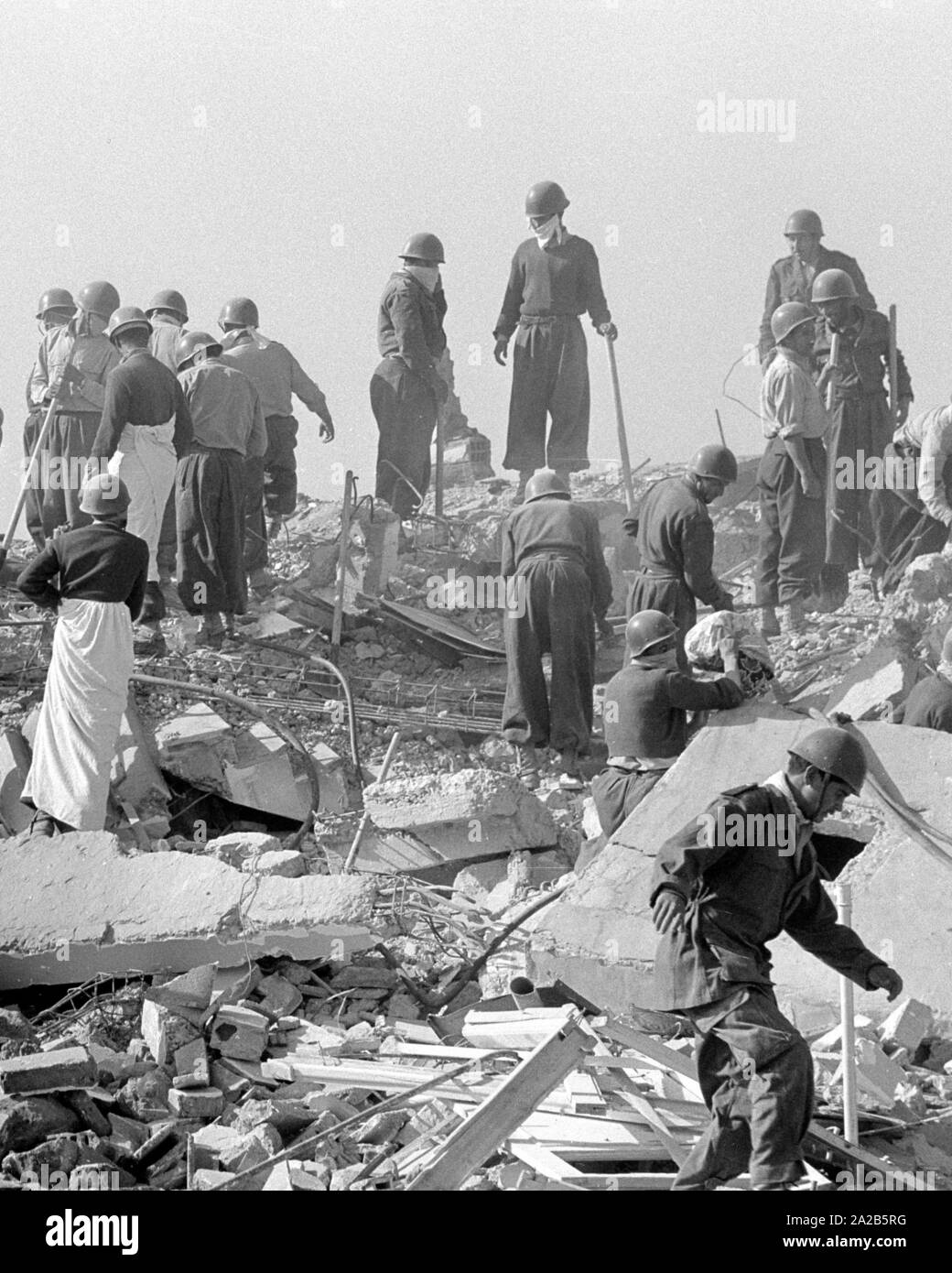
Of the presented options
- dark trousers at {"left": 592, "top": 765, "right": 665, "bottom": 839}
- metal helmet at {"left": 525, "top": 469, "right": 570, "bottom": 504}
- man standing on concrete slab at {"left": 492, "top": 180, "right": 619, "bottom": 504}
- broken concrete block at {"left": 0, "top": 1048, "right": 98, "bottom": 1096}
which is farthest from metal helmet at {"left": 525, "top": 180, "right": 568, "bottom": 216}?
broken concrete block at {"left": 0, "top": 1048, "right": 98, "bottom": 1096}

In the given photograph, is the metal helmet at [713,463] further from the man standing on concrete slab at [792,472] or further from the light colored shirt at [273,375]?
the light colored shirt at [273,375]

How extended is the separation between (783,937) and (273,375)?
665 cm

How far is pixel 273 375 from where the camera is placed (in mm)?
13688

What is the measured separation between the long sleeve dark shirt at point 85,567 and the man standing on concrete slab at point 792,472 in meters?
4.53

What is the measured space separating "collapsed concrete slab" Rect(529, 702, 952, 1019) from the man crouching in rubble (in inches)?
66.5

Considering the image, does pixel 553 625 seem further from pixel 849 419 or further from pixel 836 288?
pixel 836 288

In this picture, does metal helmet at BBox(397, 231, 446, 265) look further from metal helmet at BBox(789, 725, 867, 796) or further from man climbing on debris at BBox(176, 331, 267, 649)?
metal helmet at BBox(789, 725, 867, 796)

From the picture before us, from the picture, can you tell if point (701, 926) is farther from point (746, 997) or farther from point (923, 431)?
point (923, 431)

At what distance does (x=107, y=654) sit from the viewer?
10047mm

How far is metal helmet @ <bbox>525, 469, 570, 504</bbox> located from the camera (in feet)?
38.2

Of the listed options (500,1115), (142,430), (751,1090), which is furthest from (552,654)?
(751,1090)
